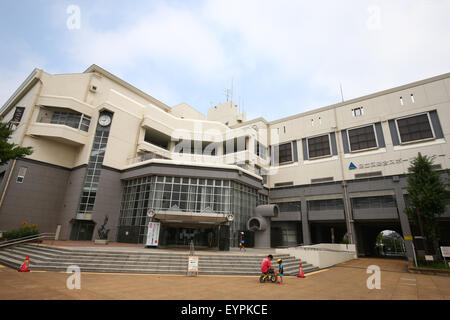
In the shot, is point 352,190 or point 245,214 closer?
point 245,214

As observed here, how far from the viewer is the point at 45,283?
958 cm

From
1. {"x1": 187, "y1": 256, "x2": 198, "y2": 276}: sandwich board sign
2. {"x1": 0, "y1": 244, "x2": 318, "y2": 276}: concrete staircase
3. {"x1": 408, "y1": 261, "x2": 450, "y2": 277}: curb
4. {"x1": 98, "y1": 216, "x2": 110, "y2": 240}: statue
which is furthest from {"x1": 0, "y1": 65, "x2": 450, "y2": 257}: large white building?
{"x1": 408, "y1": 261, "x2": 450, "y2": 277}: curb

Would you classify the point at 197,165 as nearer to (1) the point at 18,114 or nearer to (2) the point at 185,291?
(2) the point at 185,291

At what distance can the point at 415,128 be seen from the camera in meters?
30.6

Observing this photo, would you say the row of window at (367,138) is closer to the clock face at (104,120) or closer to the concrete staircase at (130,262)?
the concrete staircase at (130,262)

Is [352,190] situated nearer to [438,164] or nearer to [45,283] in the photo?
[438,164]

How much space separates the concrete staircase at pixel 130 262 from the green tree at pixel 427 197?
14624 mm

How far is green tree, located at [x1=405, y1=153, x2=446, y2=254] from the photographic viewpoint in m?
21.6

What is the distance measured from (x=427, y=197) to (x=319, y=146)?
57.3ft

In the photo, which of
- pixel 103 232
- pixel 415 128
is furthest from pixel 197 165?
pixel 415 128
